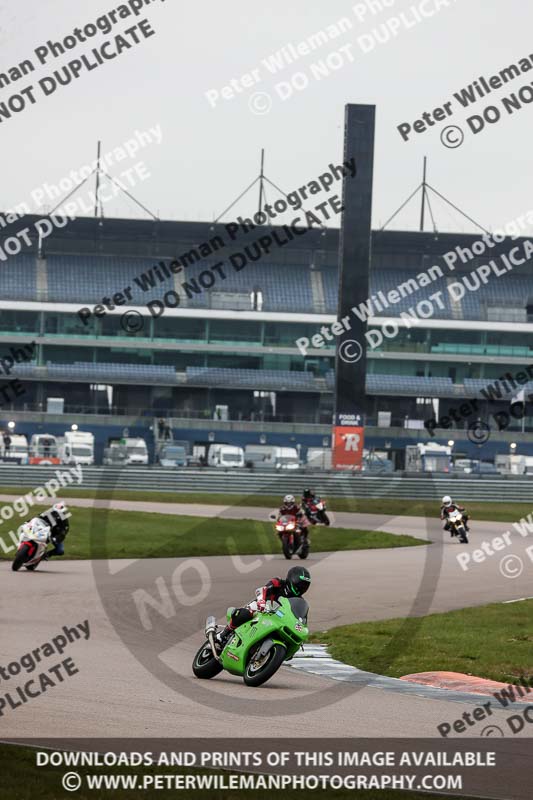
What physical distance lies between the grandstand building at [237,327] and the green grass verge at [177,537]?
47.6 meters

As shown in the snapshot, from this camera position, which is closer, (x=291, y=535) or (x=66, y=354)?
(x=291, y=535)

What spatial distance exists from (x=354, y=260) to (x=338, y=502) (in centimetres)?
1657

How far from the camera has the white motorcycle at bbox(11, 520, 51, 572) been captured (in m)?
24.3

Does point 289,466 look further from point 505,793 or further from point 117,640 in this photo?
point 505,793

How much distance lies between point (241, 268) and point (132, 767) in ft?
276

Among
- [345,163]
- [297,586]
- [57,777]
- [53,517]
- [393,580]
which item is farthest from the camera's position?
[345,163]

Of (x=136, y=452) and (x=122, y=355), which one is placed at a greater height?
(x=122, y=355)

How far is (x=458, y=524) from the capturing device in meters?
37.3

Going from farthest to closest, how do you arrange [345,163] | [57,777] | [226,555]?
[345,163]
[226,555]
[57,777]

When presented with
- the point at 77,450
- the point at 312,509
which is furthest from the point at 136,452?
the point at 312,509

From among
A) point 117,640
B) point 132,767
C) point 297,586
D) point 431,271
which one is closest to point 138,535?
point 117,640

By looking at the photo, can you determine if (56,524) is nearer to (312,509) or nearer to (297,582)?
(312,509)

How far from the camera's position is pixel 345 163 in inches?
2650

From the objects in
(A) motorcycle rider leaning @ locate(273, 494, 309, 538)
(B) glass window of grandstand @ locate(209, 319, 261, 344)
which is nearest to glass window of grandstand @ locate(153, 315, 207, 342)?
(B) glass window of grandstand @ locate(209, 319, 261, 344)
